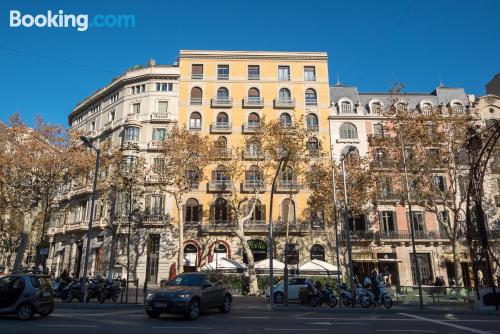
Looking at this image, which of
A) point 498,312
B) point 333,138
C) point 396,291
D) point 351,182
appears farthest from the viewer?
point 333,138

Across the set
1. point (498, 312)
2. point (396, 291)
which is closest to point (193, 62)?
A: point (396, 291)

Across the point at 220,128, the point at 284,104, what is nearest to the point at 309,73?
the point at 284,104

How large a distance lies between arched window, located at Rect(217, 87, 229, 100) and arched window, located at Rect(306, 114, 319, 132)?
349 inches

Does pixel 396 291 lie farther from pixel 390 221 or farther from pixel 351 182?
pixel 390 221

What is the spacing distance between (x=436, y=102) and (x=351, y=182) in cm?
1724

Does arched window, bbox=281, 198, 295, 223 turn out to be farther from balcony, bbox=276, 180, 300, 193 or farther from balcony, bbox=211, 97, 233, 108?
balcony, bbox=211, 97, 233, 108

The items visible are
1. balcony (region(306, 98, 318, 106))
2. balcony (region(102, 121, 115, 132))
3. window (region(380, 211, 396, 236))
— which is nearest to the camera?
window (region(380, 211, 396, 236))

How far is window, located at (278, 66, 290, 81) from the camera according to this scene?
40.6 m

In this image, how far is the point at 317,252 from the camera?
3447 cm

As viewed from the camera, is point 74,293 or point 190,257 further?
point 190,257

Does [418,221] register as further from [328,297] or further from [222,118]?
[222,118]

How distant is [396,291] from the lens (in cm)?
2055

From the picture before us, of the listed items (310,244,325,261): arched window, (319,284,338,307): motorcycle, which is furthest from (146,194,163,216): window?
(319,284,338,307): motorcycle

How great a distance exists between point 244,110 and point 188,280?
27229 mm
